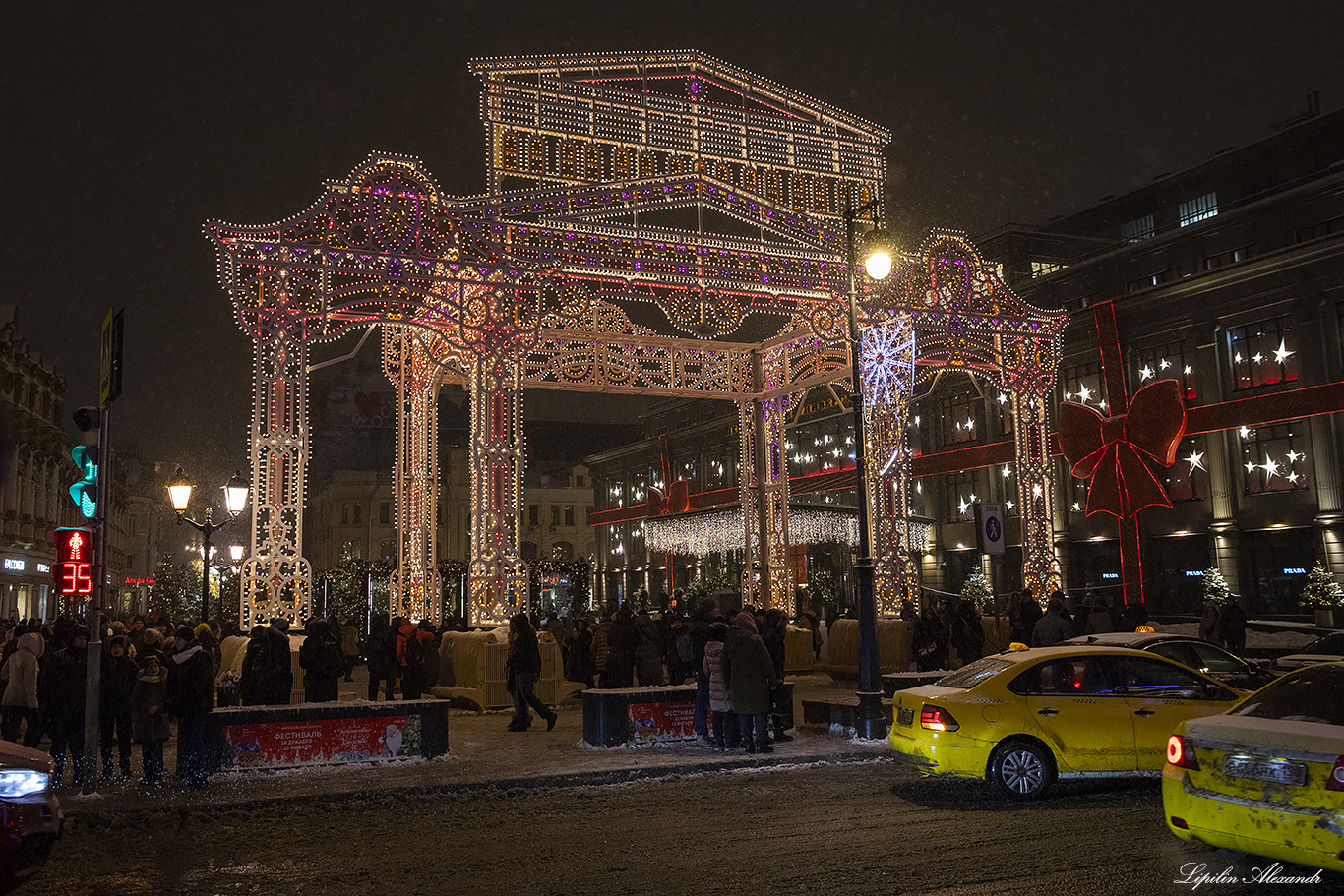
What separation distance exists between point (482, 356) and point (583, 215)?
3449 millimetres

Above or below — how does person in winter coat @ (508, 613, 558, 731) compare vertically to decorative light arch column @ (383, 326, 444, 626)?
below

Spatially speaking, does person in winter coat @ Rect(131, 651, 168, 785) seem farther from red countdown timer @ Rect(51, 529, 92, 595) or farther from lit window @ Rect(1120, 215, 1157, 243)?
lit window @ Rect(1120, 215, 1157, 243)

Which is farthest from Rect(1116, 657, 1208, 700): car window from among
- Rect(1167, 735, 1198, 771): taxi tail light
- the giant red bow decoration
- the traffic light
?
the giant red bow decoration

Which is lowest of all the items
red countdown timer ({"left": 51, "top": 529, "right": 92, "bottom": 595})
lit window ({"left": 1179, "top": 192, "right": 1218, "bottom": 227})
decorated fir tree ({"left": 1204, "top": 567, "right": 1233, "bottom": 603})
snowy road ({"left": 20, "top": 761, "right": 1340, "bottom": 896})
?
snowy road ({"left": 20, "top": 761, "right": 1340, "bottom": 896})

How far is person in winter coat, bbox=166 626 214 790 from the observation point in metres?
11.3

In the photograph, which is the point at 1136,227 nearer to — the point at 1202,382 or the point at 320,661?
the point at 1202,382

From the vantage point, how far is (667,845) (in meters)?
8.11

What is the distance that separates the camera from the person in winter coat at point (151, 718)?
11.3m

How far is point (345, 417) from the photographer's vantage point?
79.9 m

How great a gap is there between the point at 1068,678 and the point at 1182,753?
295cm

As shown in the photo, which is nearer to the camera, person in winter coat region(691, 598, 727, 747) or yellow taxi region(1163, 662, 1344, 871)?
yellow taxi region(1163, 662, 1344, 871)

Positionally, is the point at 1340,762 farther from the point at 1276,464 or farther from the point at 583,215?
the point at 1276,464

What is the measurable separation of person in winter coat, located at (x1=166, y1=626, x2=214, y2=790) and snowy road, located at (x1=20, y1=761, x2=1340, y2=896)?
4.90 feet

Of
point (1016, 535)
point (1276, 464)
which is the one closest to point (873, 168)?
point (1276, 464)
